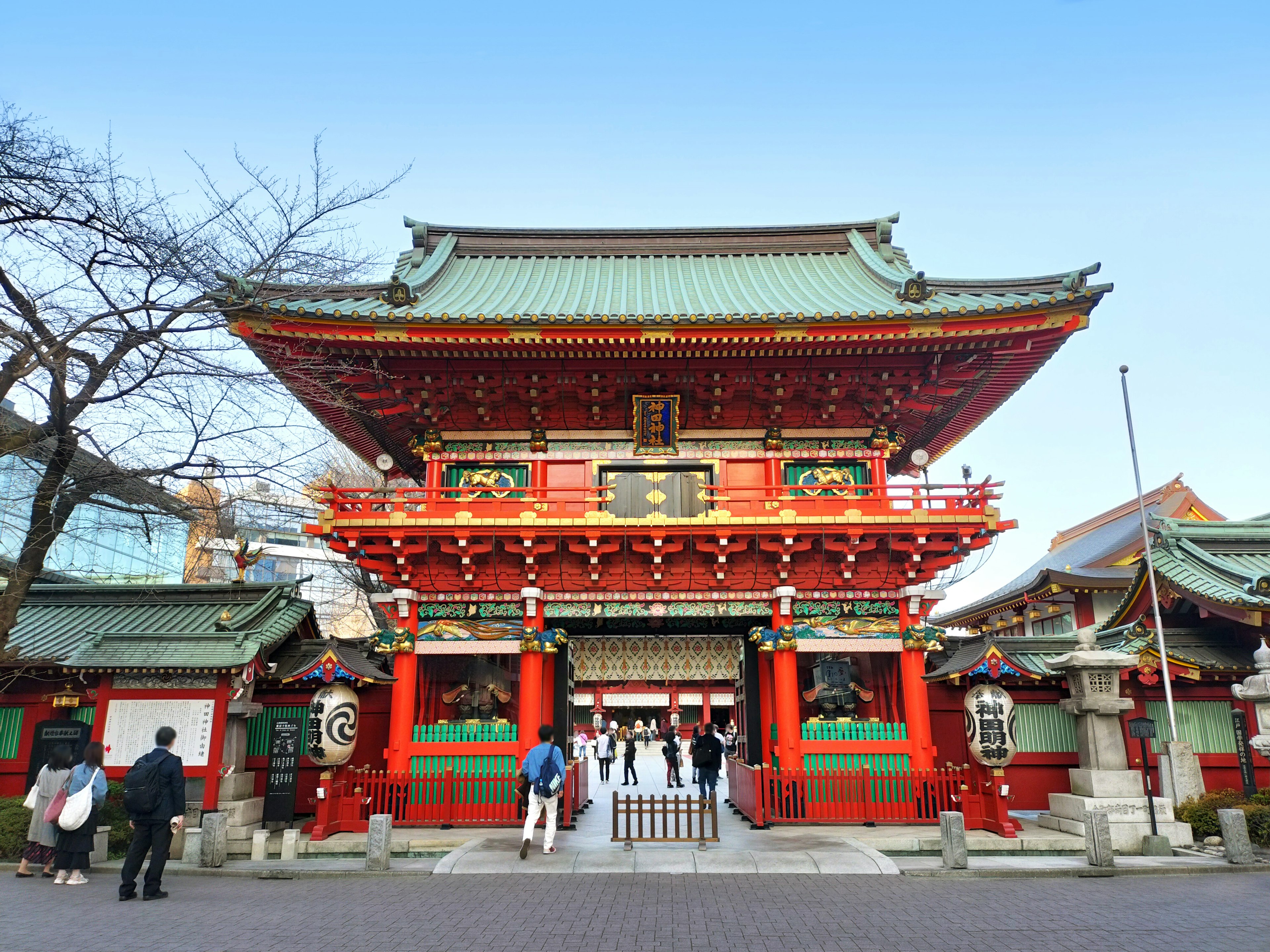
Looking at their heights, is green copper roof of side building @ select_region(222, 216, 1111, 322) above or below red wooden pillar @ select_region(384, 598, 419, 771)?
above

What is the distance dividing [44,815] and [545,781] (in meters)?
6.70

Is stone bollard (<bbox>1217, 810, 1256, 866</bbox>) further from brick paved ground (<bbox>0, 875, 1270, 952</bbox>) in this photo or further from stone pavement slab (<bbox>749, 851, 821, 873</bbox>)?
stone pavement slab (<bbox>749, 851, 821, 873</bbox>)

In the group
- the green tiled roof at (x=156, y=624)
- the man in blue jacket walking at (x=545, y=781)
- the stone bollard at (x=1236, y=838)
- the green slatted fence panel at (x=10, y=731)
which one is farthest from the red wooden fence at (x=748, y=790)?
the green slatted fence panel at (x=10, y=731)

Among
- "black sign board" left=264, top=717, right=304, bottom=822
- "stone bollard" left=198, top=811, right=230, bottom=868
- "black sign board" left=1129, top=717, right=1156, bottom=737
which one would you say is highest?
"black sign board" left=1129, top=717, right=1156, bottom=737

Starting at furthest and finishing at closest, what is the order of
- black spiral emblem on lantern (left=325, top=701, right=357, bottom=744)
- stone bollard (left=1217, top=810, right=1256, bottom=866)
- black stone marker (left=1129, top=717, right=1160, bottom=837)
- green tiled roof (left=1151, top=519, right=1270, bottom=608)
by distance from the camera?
green tiled roof (left=1151, top=519, right=1270, bottom=608), black spiral emblem on lantern (left=325, top=701, right=357, bottom=744), black stone marker (left=1129, top=717, right=1160, bottom=837), stone bollard (left=1217, top=810, right=1256, bottom=866)

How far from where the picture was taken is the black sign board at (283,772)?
540 inches

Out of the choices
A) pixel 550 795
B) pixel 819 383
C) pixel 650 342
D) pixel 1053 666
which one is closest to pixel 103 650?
pixel 550 795

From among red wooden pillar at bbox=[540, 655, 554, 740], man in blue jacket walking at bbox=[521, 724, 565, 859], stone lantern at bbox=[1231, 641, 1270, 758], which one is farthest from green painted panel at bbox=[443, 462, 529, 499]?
stone lantern at bbox=[1231, 641, 1270, 758]

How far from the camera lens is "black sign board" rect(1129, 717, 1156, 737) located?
41.1 ft

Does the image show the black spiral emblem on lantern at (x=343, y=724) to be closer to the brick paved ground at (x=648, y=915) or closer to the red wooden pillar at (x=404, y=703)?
the red wooden pillar at (x=404, y=703)

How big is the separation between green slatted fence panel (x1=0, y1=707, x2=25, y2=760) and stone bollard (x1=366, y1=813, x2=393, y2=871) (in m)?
8.06

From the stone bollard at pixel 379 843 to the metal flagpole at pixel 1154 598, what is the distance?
41.5 ft

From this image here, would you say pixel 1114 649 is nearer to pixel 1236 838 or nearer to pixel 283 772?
pixel 1236 838

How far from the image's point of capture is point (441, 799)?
14.3m
